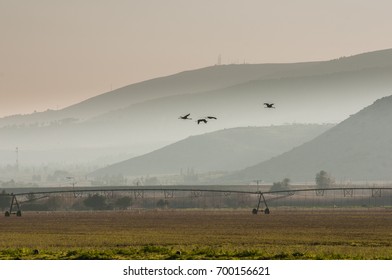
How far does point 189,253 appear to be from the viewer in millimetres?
72938

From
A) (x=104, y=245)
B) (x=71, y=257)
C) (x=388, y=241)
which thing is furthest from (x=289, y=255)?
(x=388, y=241)

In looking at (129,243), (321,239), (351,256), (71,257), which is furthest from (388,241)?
(71,257)

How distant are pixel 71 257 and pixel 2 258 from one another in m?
4.98

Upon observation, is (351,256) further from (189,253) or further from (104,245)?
(104,245)

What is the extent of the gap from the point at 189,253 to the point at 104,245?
3565 centimetres
